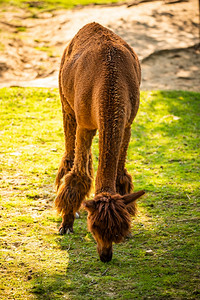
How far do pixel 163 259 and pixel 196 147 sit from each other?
3.93 metres

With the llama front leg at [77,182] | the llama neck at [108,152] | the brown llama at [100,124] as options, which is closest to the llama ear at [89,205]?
the brown llama at [100,124]

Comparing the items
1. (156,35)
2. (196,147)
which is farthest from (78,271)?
(156,35)

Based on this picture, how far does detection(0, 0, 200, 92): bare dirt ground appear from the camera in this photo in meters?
12.2

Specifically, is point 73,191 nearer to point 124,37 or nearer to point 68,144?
point 68,144

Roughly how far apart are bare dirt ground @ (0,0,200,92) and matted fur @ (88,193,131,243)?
7.25 m

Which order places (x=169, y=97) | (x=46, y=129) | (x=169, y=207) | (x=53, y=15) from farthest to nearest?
(x=53, y=15) < (x=169, y=97) < (x=46, y=129) < (x=169, y=207)

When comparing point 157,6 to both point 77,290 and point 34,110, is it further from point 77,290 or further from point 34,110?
point 77,290

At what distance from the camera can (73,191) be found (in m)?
5.72

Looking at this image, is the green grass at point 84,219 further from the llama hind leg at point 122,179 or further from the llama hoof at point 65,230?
the llama hind leg at point 122,179

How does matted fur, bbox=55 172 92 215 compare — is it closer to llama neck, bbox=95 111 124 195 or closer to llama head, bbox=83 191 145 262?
llama neck, bbox=95 111 124 195

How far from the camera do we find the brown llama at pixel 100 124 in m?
4.41

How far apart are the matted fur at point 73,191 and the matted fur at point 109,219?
50.8 inches

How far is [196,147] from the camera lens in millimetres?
8688

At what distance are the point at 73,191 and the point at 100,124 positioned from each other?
1366mm
